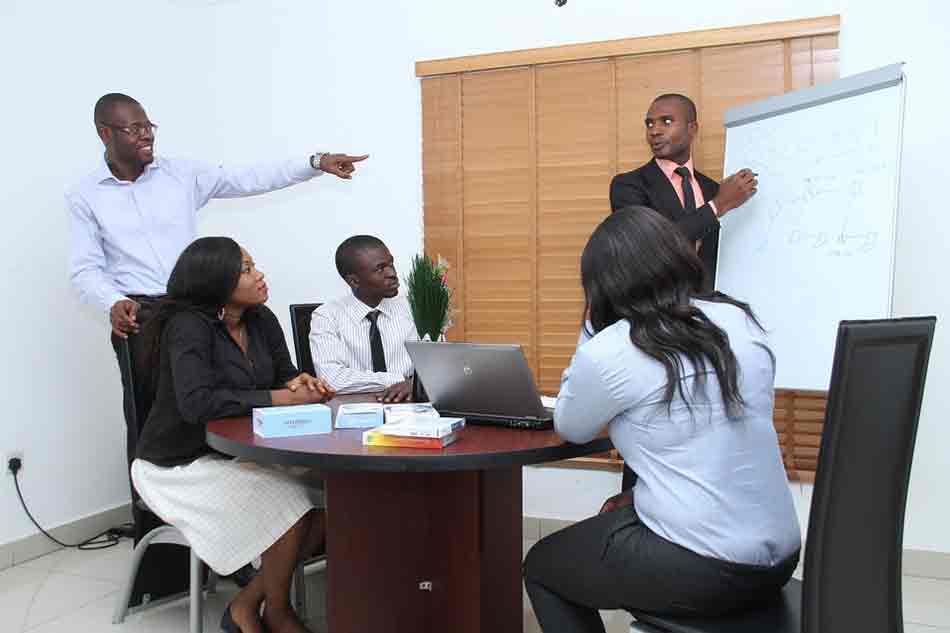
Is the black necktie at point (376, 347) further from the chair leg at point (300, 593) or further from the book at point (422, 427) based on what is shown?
the book at point (422, 427)

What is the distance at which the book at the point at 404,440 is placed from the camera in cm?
172

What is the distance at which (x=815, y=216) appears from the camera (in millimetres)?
2838

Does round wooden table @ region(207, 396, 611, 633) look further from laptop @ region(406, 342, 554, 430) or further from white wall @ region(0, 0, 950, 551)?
white wall @ region(0, 0, 950, 551)

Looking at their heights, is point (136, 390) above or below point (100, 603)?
above

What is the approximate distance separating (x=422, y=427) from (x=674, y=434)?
531mm

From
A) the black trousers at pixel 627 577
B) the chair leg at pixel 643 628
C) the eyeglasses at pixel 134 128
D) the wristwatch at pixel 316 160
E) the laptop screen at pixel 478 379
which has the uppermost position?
the eyeglasses at pixel 134 128

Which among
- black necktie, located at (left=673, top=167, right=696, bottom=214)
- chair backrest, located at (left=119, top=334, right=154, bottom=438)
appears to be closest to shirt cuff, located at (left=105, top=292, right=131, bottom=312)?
chair backrest, located at (left=119, top=334, right=154, bottom=438)

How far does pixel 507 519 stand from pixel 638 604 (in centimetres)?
65

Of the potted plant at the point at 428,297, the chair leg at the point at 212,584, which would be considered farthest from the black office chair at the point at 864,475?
the chair leg at the point at 212,584

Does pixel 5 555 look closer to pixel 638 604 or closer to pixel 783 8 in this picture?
pixel 638 604

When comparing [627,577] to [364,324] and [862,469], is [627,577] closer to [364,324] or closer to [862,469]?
[862,469]

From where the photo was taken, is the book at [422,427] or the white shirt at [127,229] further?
the white shirt at [127,229]

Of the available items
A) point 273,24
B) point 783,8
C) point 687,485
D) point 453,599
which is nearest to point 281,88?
point 273,24

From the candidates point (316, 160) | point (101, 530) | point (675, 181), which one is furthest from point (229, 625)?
point (675, 181)
